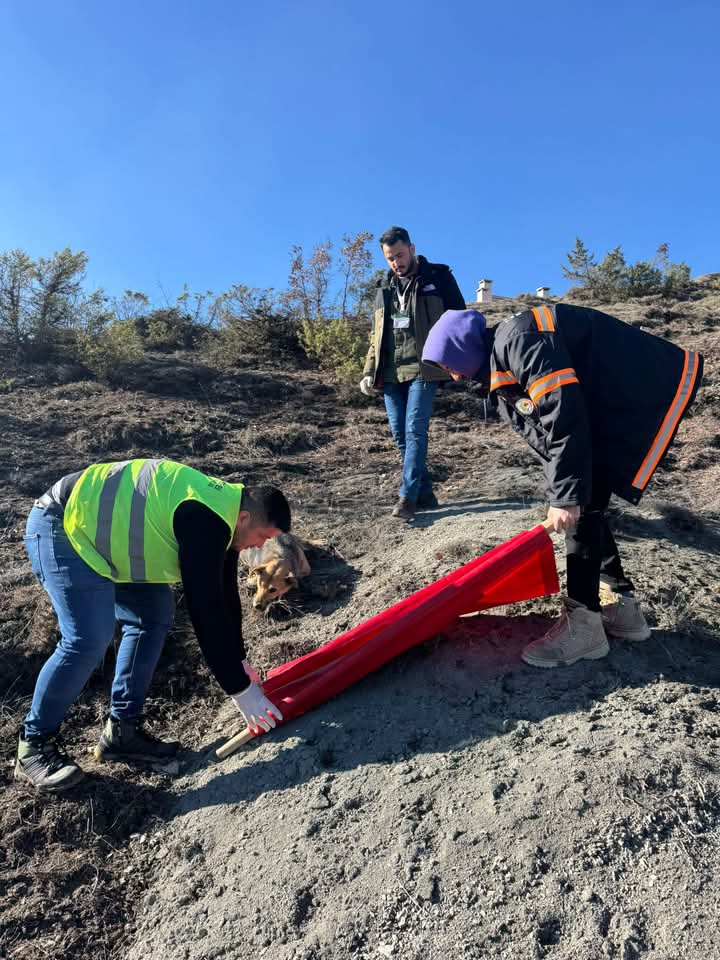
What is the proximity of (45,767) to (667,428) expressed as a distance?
280cm

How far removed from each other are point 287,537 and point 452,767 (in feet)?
6.41

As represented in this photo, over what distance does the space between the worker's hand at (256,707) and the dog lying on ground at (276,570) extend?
3.82ft

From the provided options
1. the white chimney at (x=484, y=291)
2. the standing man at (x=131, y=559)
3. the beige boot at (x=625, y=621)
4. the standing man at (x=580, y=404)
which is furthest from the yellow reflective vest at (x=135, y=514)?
the white chimney at (x=484, y=291)

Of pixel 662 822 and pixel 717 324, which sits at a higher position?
pixel 717 324

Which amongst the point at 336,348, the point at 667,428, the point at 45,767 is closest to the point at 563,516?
the point at 667,428

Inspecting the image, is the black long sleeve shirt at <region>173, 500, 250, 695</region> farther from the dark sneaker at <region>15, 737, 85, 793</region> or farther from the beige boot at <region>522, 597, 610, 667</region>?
the beige boot at <region>522, 597, 610, 667</region>

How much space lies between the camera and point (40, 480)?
553cm

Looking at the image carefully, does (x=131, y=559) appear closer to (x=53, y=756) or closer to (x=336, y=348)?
(x=53, y=756)

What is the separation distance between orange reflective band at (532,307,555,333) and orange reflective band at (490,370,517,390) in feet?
0.66

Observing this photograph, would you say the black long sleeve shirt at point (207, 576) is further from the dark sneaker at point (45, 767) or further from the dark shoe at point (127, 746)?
the dark sneaker at point (45, 767)

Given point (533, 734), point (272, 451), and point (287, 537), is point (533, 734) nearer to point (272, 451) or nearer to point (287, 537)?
point (287, 537)

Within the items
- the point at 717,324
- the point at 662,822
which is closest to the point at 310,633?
the point at 662,822

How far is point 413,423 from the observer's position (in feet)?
14.7

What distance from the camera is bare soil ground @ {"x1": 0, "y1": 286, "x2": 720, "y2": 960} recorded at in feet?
6.19
